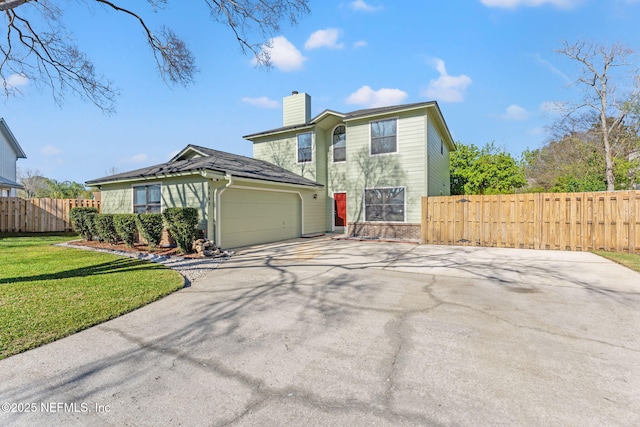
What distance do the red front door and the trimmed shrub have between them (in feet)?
31.9

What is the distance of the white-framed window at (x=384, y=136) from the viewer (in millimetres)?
12547

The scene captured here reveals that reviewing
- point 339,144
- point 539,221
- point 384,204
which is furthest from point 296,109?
point 539,221

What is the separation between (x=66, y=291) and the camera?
480 centimetres

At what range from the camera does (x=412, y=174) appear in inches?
478

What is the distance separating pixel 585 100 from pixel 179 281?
23287mm

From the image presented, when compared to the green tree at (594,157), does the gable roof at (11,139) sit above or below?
above

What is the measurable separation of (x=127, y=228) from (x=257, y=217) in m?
4.31

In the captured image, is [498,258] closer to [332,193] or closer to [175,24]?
[332,193]

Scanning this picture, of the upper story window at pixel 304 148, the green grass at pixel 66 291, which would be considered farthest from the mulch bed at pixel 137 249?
the upper story window at pixel 304 148

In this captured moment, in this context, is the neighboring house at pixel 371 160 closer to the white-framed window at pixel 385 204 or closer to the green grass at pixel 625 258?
the white-framed window at pixel 385 204

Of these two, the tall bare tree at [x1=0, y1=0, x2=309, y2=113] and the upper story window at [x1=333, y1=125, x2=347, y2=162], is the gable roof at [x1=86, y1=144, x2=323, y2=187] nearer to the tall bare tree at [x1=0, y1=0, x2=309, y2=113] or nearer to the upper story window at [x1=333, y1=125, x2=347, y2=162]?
the upper story window at [x1=333, y1=125, x2=347, y2=162]

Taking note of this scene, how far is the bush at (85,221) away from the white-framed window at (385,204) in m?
11.0

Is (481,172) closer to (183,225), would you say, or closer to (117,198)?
(183,225)

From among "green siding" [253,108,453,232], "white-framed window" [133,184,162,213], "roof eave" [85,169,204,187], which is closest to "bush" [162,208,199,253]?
"roof eave" [85,169,204,187]
